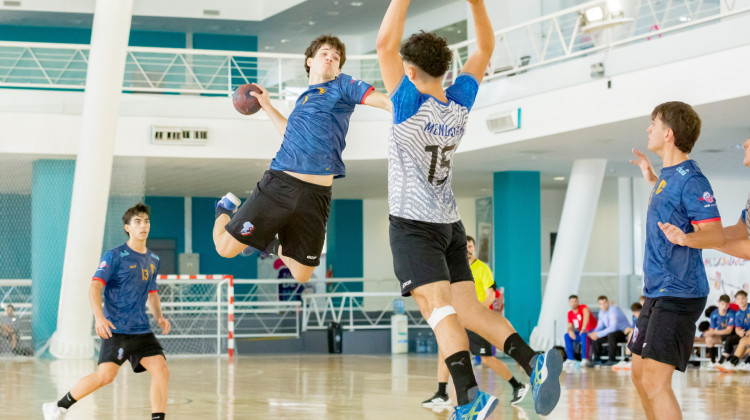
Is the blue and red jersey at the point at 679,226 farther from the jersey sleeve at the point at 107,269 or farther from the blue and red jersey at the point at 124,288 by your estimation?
the jersey sleeve at the point at 107,269

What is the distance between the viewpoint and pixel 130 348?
6445 millimetres

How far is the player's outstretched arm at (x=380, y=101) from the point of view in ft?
15.1

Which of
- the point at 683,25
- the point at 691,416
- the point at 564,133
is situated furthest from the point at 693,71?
the point at 691,416

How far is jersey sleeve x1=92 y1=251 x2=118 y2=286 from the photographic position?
6.48 meters

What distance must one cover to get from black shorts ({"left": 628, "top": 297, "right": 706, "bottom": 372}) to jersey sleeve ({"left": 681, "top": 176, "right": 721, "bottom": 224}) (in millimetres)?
424

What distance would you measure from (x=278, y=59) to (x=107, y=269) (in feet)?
39.0

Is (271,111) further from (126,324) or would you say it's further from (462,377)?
(462,377)

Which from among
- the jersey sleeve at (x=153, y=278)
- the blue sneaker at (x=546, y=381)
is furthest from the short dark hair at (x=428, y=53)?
the jersey sleeve at (x=153, y=278)

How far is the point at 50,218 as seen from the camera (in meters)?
16.9

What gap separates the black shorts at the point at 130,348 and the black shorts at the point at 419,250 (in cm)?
274

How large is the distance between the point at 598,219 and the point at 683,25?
39.6ft

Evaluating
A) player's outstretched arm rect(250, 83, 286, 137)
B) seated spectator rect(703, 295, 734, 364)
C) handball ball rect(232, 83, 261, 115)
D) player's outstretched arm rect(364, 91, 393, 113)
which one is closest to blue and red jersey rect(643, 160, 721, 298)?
player's outstretched arm rect(364, 91, 393, 113)

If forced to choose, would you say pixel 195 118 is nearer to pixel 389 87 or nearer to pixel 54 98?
pixel 54 98

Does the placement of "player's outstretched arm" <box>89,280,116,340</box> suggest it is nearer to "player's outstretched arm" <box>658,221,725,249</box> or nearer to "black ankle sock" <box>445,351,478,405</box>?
"black ankle sock" <box>445,351,478,405</box>
